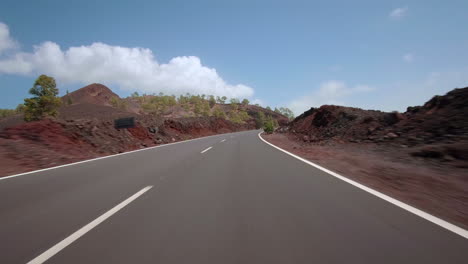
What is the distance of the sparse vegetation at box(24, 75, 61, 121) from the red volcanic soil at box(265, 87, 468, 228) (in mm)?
67800

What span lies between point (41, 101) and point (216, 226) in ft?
237

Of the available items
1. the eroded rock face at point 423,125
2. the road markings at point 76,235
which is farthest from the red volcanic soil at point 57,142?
the eroded rock face at point 423,125

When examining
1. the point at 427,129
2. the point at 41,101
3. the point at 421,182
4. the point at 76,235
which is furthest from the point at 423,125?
the point at 41,101

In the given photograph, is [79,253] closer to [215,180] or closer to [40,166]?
[215,180]

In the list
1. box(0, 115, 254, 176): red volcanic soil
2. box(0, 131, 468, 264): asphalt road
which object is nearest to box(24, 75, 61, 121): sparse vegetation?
box(0, 115, 254, 176): red volcanic soil

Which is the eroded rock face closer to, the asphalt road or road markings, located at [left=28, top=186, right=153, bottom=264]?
the asphalt road

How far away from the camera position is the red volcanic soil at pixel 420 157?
4293mm

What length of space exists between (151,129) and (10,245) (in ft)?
83.9

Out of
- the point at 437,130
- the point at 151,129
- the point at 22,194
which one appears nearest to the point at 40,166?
the point at 22,194

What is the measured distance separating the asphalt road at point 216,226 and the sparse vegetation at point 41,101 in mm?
66829

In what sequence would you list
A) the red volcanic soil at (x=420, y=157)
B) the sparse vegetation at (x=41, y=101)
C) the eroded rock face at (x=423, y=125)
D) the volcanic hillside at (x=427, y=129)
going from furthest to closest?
the sparse vegetation at (x=41, y=101), the eroded rock face at (x=423, y=125), the volcanic hillside at (x=427, y=129), the red volcanic soil at (x=420, y=157)

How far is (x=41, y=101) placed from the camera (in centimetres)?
5709

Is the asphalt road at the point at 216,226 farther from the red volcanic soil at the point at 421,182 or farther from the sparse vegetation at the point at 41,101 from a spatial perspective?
the sparse vegetation at the point at 41,101

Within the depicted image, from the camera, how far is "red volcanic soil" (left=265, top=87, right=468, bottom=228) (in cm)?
429
